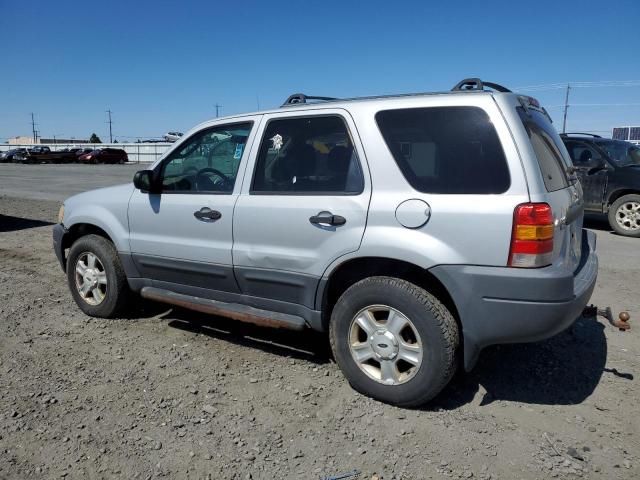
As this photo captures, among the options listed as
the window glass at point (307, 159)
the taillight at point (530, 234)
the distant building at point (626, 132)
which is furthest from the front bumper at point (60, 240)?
the distant building at point (626, 132)

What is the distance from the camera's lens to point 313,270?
338cm

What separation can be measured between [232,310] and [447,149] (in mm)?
1927

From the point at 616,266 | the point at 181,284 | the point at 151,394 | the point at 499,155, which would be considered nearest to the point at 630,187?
the point at 616,266

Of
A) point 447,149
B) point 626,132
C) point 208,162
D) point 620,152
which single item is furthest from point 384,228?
point 626,132

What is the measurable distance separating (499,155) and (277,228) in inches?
58.5

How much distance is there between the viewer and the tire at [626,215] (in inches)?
364

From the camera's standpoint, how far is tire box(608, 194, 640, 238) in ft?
30.3

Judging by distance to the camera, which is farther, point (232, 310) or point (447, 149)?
point (232, 310)

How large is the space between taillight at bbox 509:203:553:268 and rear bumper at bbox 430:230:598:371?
6 cm

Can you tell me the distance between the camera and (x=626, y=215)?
368 inches

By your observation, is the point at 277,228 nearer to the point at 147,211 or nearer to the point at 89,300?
the point at 147,211

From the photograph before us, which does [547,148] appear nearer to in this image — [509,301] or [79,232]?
[509,301]

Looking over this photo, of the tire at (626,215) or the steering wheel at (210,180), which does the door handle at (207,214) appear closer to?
the steering wheel at (210,180)

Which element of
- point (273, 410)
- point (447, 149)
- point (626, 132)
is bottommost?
point (273, 410)
